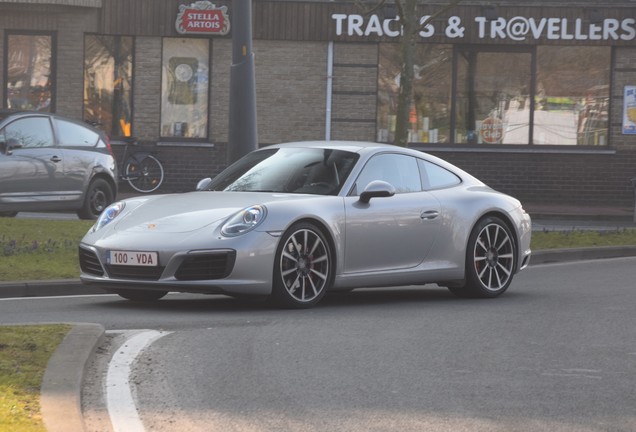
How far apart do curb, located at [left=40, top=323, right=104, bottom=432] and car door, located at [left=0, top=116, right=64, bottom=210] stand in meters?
9.12

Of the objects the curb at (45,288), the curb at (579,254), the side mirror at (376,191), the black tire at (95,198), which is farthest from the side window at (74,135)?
the side mirror at (376,191)

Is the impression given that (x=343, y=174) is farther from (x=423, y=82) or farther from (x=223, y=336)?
(x=423, y=82)

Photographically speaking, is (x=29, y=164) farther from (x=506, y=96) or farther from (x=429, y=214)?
(x=506, y=96)

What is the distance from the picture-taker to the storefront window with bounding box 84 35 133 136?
29.3 meters

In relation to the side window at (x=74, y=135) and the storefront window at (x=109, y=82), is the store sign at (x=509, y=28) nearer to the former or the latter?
the storefront window at (x=109, y=82)

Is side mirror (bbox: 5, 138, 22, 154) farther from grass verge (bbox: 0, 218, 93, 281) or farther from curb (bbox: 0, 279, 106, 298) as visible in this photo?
curb (bbox: 0, 279, 106, 298)

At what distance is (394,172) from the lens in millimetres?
11805

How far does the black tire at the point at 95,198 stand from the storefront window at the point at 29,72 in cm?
1037

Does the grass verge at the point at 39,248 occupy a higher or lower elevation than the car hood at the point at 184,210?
lower

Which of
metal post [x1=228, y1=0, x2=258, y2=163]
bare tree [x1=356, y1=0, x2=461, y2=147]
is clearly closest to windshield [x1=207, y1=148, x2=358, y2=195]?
metal post [x1=228, y1=0, x2=258, y2=163]

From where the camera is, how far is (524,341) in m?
9.12

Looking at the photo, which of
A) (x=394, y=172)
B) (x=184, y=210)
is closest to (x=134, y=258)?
(x=184, y=210)

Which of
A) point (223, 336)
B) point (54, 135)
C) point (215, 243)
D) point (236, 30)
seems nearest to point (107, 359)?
point (223, 336)

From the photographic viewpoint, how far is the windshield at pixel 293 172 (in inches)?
444
